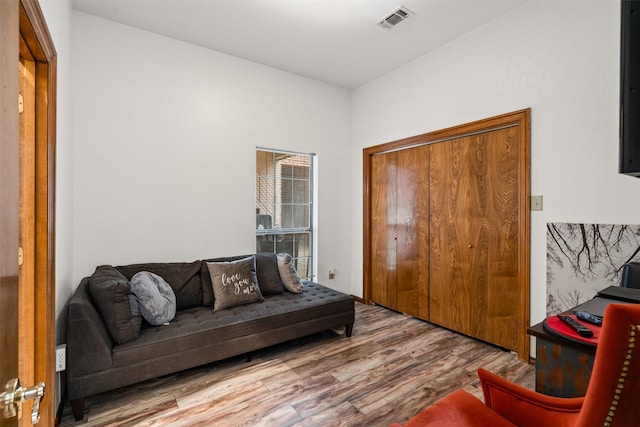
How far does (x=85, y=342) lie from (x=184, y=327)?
61 cm

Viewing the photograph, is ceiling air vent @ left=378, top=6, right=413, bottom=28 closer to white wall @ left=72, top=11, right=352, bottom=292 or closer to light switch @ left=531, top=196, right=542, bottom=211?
white wall @ left=72, top=11, right=352, bottom=292

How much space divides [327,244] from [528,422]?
3131 mm

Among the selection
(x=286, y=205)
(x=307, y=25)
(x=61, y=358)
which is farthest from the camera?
(x=286, y=205)

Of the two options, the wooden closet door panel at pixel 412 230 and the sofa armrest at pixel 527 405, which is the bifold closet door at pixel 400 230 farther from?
the sofa armrest at pixel 527 405

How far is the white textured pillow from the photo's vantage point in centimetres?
330

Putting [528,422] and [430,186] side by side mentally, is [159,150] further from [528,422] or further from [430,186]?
[528,422]

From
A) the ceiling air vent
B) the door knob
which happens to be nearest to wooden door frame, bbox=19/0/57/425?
the door knob

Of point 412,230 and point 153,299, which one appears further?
point 412,230

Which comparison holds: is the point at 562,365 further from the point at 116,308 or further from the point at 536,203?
the point at 116,308

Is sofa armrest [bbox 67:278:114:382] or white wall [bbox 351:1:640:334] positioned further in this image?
white wall [bbox 351:1:640:334]

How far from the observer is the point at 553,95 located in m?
2.47

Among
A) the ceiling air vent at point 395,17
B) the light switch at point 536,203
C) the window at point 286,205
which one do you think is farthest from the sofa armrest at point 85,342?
the light switch at point 536,203

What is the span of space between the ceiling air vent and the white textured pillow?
8.14 feet

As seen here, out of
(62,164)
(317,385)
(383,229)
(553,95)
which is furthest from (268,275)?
(553,95)
